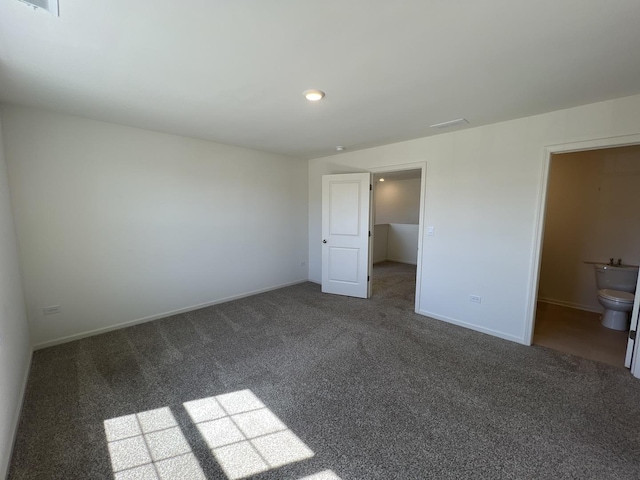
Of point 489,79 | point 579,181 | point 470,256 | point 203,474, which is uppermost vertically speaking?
point 489,79

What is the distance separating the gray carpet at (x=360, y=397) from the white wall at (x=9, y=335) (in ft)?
0.40

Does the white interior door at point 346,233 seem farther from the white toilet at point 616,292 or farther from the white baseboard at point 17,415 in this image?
the white baseboard at point 17,415

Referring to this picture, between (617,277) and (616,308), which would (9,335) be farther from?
(617,277)

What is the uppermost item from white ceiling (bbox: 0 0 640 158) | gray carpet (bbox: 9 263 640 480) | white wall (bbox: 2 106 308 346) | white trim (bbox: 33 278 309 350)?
white ceiling (bbox: 0 0 640 158)

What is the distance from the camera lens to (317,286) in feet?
16.3

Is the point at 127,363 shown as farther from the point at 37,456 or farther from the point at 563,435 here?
the point at 563,435

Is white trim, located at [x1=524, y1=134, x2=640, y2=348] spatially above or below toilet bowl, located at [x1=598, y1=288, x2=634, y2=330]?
above

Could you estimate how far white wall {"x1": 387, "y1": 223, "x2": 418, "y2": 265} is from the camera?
6.99 metres

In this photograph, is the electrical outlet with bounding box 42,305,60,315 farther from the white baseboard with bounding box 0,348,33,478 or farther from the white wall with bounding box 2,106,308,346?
the white baseboard with bounding box 0,348,33,478

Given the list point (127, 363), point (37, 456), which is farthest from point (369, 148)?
point (37, 456)

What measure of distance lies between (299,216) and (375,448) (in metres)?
3.90

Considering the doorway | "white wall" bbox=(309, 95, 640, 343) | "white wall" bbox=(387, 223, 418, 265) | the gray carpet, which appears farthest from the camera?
"white wall" bbox=(387, 223, 418, 265)

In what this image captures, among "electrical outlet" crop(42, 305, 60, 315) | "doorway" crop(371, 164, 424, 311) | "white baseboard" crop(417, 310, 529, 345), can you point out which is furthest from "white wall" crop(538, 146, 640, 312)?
"electrical outlet" crop(42, 305, 60, 315)

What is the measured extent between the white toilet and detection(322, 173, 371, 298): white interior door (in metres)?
2.94
